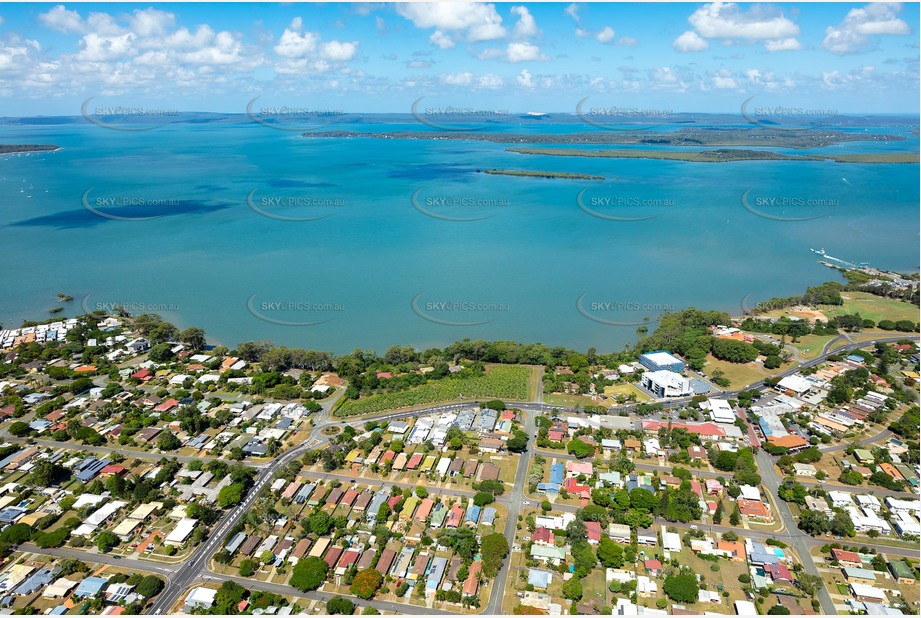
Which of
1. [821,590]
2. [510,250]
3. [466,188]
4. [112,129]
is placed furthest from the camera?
[112,129]

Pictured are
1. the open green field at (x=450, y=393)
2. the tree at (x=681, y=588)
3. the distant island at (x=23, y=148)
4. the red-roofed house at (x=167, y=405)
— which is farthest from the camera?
the distant island at (x=23, y=148)

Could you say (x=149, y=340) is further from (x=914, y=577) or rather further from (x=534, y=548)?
(x=914, y=577)

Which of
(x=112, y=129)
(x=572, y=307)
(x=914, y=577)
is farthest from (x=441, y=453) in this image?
(x=112, y=129)

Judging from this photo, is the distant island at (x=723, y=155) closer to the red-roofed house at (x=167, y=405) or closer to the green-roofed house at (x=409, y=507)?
the red-roofed house at (x=167, y=405)

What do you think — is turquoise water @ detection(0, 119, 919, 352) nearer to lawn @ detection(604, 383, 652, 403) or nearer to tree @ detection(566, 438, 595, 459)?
lawn @ detection(604, 383, 652, 403)

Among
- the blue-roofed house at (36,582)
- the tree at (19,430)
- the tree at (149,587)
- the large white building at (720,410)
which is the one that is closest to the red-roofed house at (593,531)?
Answer: the large white building at (720,410)

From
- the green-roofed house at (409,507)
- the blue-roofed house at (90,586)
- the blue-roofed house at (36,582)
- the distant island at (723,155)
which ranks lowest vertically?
the blue-roofed house at (36,582)
